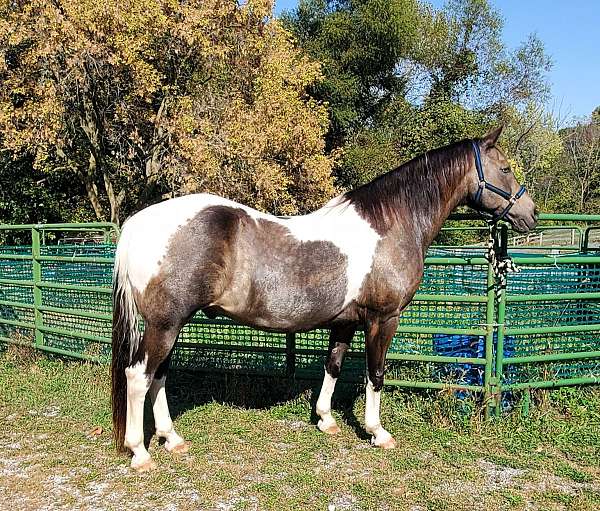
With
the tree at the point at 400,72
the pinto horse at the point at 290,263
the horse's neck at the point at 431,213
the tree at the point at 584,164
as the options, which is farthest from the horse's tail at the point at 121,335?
the tree at the point at 584,164

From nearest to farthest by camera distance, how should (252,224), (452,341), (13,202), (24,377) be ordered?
(252,224) → (452,341) → (24,377) → (13,202)

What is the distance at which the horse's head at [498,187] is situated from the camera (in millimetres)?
3713

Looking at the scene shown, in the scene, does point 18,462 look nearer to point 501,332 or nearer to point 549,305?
point 501,332

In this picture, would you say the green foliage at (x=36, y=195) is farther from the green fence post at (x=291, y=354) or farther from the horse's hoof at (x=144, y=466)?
the horse's hoof at (x=144, y=466)

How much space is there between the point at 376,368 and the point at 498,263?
117cm

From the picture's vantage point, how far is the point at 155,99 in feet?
48.5

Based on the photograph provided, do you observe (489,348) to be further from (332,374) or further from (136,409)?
(136,409)

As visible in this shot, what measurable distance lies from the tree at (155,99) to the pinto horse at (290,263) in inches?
393

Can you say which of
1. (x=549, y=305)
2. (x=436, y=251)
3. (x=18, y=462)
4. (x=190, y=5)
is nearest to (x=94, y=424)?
(x=18, y=462)

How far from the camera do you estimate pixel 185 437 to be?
12.5 feet

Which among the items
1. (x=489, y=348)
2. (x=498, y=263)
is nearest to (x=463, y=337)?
(x=489, y=348)

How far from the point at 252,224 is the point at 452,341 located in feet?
6.77

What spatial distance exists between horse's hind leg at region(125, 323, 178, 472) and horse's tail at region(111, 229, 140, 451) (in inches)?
3.5

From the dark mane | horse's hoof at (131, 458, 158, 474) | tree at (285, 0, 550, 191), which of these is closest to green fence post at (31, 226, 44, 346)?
horse's hoof at (131, 458, 158, 474)
